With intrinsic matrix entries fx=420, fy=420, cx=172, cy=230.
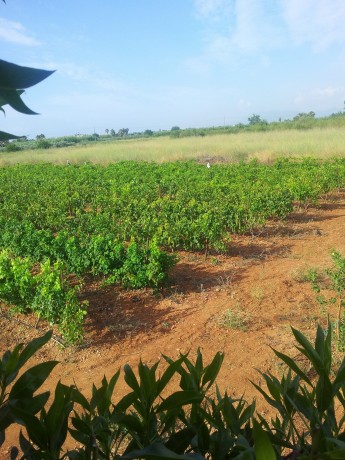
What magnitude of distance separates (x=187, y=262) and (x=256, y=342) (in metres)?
2.68

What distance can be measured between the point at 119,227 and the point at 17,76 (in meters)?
→ 6.72

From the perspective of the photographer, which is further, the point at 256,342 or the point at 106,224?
the point at 106,224

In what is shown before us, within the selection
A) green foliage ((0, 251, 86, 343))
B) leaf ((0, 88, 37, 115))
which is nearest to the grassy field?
green foliage ((0, 251, 86, 343))

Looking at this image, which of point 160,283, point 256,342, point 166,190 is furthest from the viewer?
point 166,190

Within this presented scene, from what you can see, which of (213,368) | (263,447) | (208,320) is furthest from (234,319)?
(263,447)

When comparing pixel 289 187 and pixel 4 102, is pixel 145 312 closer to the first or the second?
pixel 4 102

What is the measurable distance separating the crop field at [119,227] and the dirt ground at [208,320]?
0.25m

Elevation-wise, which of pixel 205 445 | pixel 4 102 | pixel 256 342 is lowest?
pixel 256 342

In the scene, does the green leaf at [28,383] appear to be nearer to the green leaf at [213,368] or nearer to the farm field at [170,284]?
the green leaf at [213,368]

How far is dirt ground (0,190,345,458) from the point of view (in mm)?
3932

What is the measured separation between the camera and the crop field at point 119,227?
4680mm

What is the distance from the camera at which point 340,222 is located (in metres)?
8.86

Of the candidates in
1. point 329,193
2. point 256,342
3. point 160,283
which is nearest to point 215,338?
point 256,342

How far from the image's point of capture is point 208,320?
4.67 metres
